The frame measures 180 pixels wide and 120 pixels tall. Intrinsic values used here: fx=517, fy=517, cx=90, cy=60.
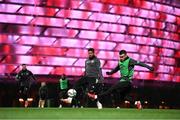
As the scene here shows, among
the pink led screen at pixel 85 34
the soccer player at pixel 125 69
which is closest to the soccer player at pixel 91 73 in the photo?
the soccer player at pixel 125 69

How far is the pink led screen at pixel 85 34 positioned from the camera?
47.9m

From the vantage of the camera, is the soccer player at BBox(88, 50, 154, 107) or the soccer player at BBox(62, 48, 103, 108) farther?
the soccer player at BBox(62, 48, 103, 108)

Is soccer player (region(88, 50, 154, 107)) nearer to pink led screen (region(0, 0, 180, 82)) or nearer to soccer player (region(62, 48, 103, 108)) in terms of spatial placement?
soccer player (region(62, 48, 103, 108))

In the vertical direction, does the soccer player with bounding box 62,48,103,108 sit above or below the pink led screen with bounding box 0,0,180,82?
below

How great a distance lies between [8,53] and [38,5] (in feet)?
19.4

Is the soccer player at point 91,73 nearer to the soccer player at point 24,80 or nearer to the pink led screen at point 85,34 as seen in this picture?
the soccer player at point 24,80

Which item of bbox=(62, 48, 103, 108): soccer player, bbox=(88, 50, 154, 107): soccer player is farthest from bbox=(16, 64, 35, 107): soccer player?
bbox=(88, 50, 154, 107): soccer player

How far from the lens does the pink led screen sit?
4794cm

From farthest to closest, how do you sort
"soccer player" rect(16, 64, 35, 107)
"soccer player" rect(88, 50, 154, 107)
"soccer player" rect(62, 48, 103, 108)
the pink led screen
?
the pink led screen → "soccer player" rect(16, 64, 35, 107) → "soccer player" rect(62, 48, 103, 108) → "soccer player" rect(88, 50, 154, 107)

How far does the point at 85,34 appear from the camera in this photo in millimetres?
53031

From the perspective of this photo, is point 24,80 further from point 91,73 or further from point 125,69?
point 125,69

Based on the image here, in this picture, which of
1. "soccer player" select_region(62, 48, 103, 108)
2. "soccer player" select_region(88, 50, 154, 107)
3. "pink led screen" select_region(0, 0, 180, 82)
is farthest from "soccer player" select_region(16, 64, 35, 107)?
"pink led screen" select_region(0, 0, 180, 82)

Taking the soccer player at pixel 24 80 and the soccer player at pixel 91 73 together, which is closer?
the soccer player at pixel 91 73

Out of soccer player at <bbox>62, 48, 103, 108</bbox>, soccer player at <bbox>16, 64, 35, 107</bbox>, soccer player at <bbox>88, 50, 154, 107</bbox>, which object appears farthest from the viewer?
soccer player at <bbox>16, 64, 35, 107</bbox>
